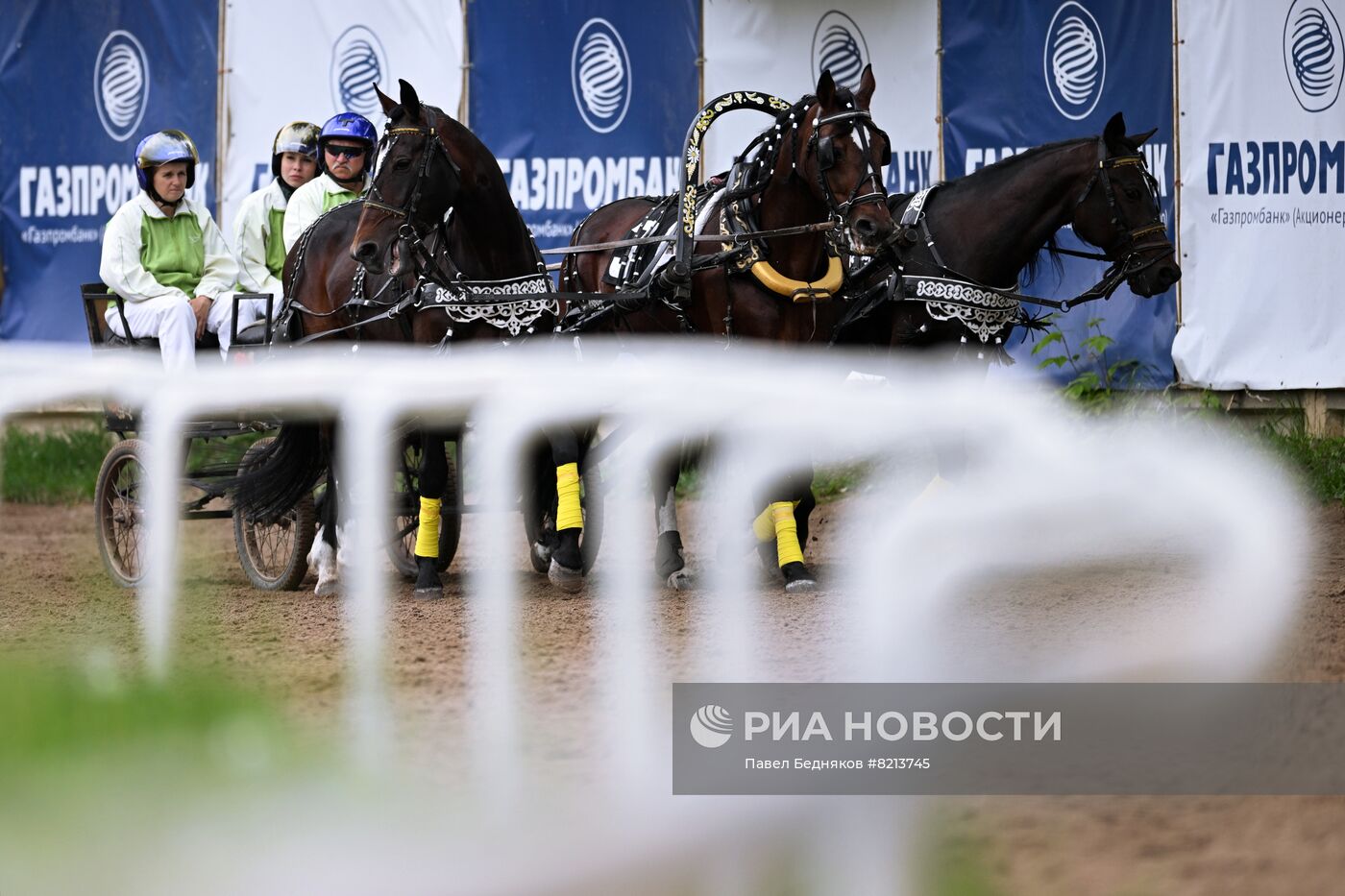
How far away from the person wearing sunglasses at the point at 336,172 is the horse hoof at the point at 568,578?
2550 mm

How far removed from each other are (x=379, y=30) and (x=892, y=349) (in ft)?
20.8

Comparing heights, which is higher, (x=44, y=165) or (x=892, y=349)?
(x=44, y=165)

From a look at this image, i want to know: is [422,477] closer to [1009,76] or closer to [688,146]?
[688,146]

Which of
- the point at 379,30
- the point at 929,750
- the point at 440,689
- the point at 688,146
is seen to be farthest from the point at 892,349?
the point at 379,30

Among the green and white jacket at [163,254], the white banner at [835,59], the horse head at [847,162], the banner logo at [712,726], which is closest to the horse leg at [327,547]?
the green and white jacket at [163,254]

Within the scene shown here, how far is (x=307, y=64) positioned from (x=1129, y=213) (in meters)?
7.26

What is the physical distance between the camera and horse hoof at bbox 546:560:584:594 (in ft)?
24.6

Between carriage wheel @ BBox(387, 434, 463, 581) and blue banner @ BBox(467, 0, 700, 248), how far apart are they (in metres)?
3.85

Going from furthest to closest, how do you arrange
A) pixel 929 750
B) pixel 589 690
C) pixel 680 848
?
pixel 589 690, pixel 929 750, pixel 680 848

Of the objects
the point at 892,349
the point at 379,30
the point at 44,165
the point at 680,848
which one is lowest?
the point at 680,848

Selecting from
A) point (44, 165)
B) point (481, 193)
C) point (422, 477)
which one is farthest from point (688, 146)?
point (44, 165)

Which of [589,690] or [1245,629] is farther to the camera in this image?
[589,690]

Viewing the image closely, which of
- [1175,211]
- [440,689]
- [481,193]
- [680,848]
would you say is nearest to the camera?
[680,848]

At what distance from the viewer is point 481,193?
7.61m
